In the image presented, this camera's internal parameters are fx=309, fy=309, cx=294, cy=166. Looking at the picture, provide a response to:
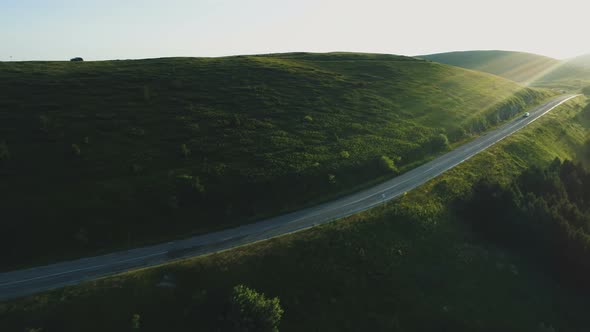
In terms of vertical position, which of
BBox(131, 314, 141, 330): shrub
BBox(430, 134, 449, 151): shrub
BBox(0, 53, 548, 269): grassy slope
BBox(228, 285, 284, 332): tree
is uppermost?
BBox(0, 53, 548, 269): grassy slope

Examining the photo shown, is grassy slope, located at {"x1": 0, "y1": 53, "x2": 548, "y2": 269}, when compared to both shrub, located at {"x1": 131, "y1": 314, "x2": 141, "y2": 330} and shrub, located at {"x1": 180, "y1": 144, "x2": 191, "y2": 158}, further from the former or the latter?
shrub, located at {"x1": 131, "y1": 314, "x2": 141, "y2": 330}

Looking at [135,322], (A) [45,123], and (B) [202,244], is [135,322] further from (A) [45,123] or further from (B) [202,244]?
(A) [45,123]

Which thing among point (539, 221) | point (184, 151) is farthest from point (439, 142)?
point (184, 151)

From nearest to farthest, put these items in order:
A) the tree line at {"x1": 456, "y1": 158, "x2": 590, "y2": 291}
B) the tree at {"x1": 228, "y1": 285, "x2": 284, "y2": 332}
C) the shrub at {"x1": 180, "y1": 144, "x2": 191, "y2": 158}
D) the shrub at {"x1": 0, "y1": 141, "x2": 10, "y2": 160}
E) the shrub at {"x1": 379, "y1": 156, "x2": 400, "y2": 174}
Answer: the tree at {"x1": 228, "y1": 285, "x2": 284, "y2": 332} → the tree line at {"x1": 456, "y1": 158, "x2": 590, "y2": 291} → the shrub at {"x1": 0, "y1": 141, "x2": 10, "y2": 160} → the shrub at {"x1": 180, "y1": 144, "x2": 191, "y2": 158} → the shrub at {"x1": 379, "y1": 156, "x2": 400, "y2": 174}

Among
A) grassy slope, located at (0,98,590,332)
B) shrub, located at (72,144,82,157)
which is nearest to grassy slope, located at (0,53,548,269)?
shrub, located at (72,144,82,157)

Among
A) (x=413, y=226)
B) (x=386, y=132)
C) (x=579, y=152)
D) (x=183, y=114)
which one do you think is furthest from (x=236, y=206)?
(x=579, y=152)

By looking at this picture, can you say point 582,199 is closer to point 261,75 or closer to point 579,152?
point 579,152

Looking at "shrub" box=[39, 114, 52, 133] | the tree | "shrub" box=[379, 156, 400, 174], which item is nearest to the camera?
the tree
